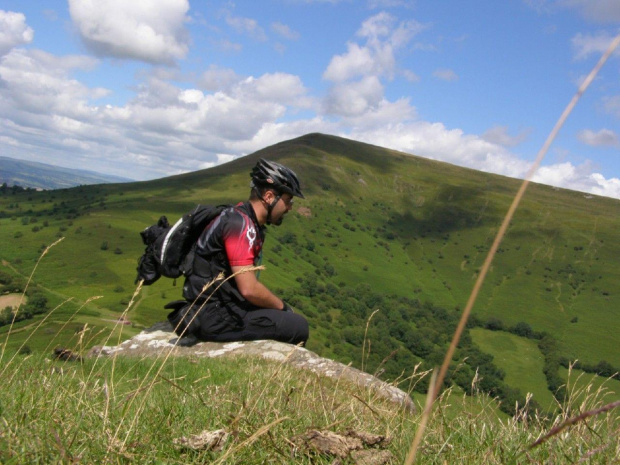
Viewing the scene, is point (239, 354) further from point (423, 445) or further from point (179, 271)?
point (423, 445)

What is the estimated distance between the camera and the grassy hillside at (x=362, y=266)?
10219 cm

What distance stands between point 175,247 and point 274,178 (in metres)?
1.85

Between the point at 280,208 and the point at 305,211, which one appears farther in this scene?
the point at 305,211

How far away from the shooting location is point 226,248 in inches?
269

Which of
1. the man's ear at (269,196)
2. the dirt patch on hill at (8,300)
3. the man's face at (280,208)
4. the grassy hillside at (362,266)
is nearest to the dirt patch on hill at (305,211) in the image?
the grassy hillside at (362,266)

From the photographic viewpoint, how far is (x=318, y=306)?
122 metres

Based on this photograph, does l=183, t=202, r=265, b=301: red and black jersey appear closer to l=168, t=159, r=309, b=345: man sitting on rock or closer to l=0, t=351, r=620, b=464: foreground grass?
l=168, t=159, r=309, b=345: man sitting on rock

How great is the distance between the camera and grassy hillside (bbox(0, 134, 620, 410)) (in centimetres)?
10219

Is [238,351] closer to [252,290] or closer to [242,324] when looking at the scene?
[242,324]

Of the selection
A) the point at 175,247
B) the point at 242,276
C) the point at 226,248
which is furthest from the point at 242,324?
the point at 175,247

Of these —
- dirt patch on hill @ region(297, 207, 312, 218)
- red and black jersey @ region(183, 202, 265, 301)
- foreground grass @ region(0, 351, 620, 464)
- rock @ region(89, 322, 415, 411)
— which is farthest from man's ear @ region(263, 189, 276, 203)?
dirt patch on hill @ region(297, 207, 312, 218)

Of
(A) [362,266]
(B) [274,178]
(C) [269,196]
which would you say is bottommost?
(A) [362,266]

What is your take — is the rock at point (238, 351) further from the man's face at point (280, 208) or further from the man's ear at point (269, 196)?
the man's ear at point (269, 196)

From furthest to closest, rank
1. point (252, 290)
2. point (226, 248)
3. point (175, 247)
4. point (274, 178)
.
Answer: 1. point (274, 178)
2. point (175, 247)
3. point (252, 290)
4. point (226, 248)
